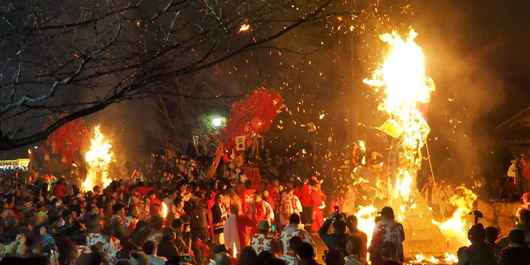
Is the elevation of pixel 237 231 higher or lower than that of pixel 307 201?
lower

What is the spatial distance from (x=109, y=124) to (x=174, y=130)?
4.25 meters

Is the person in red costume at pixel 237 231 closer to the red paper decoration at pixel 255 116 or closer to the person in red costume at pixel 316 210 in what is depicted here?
the person in red costume at pixel 316 210

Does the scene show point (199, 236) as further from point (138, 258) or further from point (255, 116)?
point (255, 116)

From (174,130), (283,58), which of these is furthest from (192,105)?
(283,58)

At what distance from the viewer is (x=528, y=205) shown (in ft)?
32.2

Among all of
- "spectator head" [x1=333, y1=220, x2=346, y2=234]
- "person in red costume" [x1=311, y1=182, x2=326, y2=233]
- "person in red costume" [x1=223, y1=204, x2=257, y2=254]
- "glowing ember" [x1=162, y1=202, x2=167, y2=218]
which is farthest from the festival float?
"spectator head" [x1=333, y1=220, x2=346, y2=234]

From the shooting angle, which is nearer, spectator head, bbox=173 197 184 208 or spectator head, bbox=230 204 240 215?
spectator head, bbox=230 204 240 215

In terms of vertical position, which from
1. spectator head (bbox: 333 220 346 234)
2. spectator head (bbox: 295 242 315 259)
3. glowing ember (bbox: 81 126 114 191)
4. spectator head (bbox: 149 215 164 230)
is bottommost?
spectator head (bbox: 295 242 315 259)

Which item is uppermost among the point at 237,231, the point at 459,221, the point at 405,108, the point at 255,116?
the point at 255,116

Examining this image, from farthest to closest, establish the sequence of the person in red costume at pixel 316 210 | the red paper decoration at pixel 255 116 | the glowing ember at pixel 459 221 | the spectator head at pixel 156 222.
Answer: the red paper decoration at pixel 255 116 < the person in red costume at pixel 316 210 < the glowing ember at pixel 459 221 < the spectator head at pixel 156 222

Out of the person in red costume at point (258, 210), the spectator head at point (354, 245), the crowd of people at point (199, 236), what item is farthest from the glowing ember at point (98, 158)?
the spectator head at point (354, 245)

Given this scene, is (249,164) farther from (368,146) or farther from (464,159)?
(464,159)

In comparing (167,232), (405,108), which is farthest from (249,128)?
(167,232)

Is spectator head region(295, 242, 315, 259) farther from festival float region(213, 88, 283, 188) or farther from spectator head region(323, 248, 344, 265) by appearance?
Answer: festival float region(213, 88, 283, 188)
